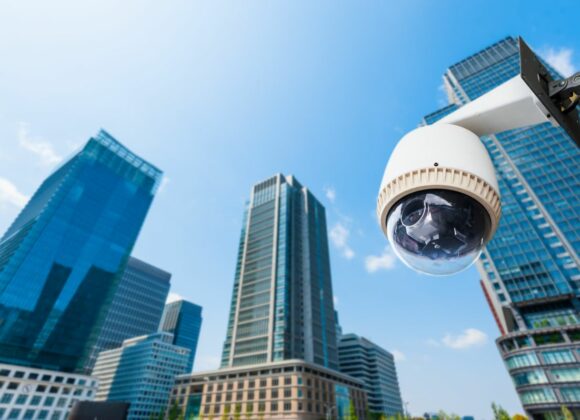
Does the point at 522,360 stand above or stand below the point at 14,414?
above

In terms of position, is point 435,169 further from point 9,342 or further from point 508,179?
point 9,342

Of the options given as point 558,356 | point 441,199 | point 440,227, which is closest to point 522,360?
point 558,356

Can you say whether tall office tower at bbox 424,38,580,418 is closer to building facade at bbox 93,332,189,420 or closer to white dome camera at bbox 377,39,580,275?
white dome camera at bbox 377,39,580,275

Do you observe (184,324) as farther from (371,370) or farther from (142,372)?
(371,370)

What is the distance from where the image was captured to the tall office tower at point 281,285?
69.1 m

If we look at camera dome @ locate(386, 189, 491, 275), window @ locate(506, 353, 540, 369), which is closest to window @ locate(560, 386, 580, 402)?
window @ locate(506, 353, 540, 369)

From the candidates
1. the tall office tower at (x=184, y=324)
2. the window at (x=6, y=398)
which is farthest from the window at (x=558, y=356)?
the tall office tower at (x=184, y=324)

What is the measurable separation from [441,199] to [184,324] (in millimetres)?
155200

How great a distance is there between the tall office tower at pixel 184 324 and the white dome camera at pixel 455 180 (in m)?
153

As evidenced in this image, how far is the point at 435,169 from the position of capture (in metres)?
1.34

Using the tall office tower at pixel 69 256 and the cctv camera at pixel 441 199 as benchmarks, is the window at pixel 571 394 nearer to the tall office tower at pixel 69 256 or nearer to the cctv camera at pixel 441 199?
the cctv camera at pixel 441 199

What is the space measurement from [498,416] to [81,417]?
5250 centimetres

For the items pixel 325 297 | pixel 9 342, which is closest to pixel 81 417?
pixel 9 342

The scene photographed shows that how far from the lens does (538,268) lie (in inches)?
1994
